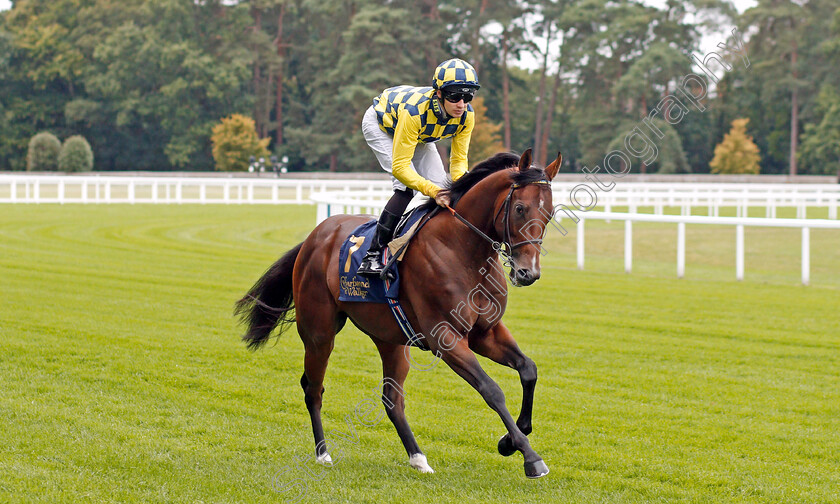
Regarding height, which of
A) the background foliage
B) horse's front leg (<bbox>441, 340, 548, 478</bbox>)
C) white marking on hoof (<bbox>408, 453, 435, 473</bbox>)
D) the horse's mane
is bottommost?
white marking on hoof (<bbox>408, 453, 435, 473</bbox>)

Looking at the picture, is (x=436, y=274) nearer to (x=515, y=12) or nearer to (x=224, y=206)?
(x=224, y=206)

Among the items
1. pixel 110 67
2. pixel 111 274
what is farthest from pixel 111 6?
pixel 111 274

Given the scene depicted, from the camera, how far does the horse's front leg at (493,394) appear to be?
3836 millimetres

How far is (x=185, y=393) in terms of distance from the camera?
569cm

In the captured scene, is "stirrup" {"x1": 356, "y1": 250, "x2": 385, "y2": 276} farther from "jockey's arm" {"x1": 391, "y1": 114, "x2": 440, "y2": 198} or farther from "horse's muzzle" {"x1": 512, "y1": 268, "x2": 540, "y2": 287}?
"horse's muzzle" {"x1": 512, "y1": 268, "x2": 540, "y2": 287}

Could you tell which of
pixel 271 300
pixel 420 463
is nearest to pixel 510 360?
pixel 420 463

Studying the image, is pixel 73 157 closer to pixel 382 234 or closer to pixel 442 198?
pixel 382 234

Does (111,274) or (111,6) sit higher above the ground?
(111,6)

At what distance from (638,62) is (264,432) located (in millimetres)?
42658

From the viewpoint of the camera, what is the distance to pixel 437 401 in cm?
567

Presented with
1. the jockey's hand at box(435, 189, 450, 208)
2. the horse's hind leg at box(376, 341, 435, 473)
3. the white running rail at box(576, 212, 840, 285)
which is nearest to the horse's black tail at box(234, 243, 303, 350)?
the horse's hind leg at box(376, 341, 435, 473)

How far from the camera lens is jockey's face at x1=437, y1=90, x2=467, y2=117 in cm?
438

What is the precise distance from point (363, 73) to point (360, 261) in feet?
154

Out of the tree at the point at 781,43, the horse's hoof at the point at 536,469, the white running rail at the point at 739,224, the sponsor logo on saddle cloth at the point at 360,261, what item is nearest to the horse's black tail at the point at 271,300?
the sponsor logo on saddle cloth at the point at 360,261
